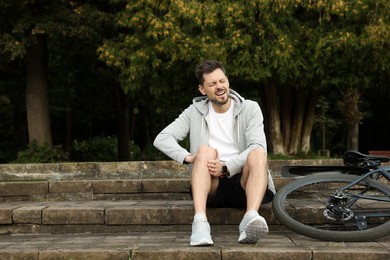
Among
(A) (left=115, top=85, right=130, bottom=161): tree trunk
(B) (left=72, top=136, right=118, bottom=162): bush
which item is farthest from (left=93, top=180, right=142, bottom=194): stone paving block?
(B) (left=72, top=136, right=118, bottom=162): bush

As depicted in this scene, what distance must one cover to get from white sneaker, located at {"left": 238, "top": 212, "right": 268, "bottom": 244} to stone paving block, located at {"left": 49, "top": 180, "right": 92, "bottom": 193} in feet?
8.56

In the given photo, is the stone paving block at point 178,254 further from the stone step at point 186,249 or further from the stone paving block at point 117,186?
the stone paving block at point 117,186

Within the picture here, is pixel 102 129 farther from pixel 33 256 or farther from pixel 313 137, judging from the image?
pixel 33 256

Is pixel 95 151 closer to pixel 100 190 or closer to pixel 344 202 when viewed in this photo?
pixel 100 190

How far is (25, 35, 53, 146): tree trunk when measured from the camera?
1543cm

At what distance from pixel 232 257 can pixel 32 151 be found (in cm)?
1176

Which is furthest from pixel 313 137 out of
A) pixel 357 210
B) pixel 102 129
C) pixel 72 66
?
pixel 357 210

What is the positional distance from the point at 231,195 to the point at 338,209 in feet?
2.75

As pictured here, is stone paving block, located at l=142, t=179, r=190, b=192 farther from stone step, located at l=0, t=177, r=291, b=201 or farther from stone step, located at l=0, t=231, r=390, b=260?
stone step, located at l=0, t=231, r=390, b=260

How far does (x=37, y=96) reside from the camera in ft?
51.1

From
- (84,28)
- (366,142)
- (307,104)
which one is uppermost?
(84,28)

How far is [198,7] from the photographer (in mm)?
11570

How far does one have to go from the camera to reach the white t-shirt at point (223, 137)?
4.53 meters

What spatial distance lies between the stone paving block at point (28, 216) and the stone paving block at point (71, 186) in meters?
1.17
